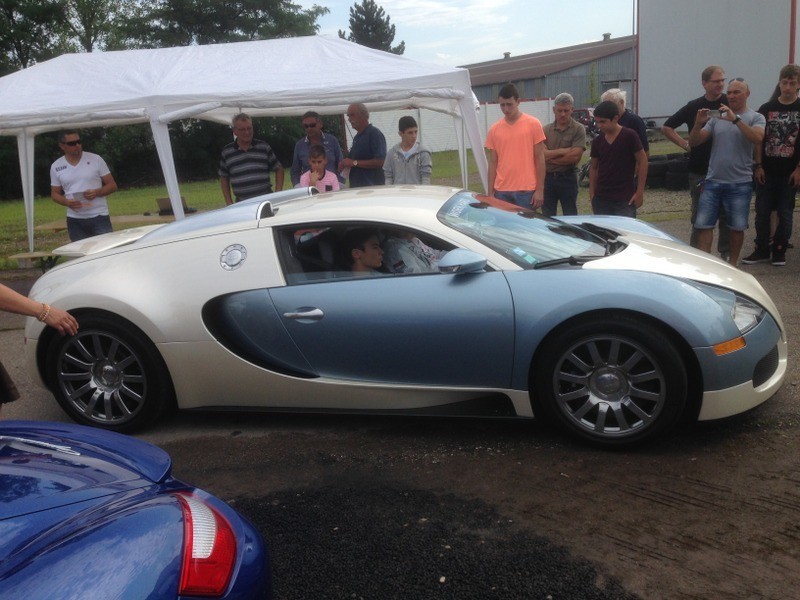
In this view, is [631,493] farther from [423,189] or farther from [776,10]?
[776,10]

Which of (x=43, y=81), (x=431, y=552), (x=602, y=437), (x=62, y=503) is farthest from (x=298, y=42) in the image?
(x=62, y=503)

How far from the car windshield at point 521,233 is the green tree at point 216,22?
4177cm

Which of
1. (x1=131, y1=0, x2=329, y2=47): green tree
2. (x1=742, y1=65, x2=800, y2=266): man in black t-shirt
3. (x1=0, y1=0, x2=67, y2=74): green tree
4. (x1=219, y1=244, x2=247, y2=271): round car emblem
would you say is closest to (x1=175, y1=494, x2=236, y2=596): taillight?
(x1=219, y1=244, x2=247, y2=271): round car emblem

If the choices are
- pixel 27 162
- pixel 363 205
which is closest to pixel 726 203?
pixel 363 205

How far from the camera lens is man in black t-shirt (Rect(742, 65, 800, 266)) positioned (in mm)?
7281

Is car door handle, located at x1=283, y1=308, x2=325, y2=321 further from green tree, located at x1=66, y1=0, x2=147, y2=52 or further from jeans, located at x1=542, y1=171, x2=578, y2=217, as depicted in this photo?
green tree, located at x1=66, y1=0, x2=147, y2=52

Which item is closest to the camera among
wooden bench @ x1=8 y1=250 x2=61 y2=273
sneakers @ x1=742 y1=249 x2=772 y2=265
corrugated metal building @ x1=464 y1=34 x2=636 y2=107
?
sneakers @ x1=742 y1=249 x2=772 y2=265

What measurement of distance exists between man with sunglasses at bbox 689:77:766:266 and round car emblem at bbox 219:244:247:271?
188 inches

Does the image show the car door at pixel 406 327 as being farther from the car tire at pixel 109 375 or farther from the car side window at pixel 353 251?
the car tire at pixel 109 375

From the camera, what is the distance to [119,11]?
49.0 m

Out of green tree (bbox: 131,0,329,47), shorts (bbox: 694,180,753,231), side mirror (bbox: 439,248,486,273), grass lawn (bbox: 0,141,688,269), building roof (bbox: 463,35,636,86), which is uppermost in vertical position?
green tree (bbox: 131,0,329,47)

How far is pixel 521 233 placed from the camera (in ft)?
14.2

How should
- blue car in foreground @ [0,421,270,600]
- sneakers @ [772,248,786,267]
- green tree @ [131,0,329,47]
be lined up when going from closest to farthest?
1. blue car in foreground @ [0,421,270,600]
2. sneakers @ [772,248,786,267]
3. green tree @ [131,0,329,47]

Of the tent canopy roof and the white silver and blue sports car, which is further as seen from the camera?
the tent canopy roof
